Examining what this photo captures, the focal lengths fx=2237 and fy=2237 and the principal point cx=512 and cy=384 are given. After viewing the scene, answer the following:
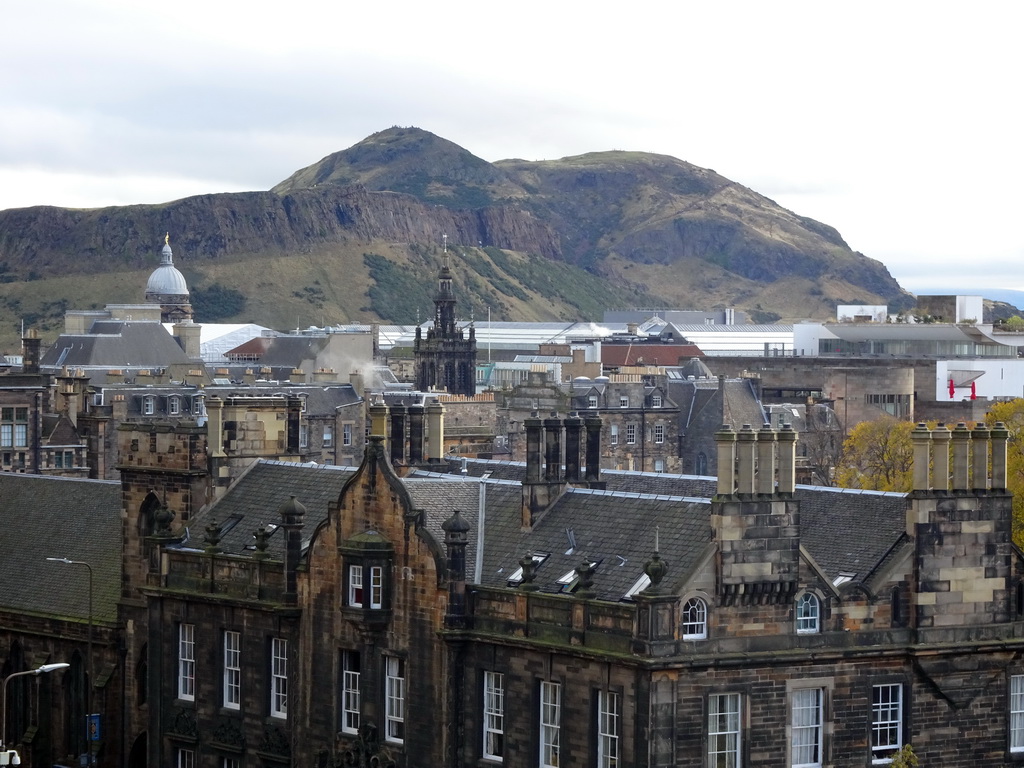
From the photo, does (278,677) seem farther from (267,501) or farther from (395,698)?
(267,501)

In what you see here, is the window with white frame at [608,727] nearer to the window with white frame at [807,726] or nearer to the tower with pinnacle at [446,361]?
the window with white frame at [807,726]

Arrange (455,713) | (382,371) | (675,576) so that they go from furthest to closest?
(382,371) → (455,713) → (675,576)

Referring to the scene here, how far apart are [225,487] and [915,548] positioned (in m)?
24.1

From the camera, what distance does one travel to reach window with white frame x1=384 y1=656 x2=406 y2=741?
55.8 m

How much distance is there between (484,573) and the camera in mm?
55594

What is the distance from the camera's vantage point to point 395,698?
2212 inches

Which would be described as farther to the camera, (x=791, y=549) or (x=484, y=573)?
(x=484, y=573)

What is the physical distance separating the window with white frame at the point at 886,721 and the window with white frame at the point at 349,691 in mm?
13460

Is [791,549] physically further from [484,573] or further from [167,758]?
[167,758]

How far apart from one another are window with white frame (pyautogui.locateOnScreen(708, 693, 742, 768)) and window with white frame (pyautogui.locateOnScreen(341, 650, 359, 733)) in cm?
1136

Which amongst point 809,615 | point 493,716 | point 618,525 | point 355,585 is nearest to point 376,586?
point 355,585

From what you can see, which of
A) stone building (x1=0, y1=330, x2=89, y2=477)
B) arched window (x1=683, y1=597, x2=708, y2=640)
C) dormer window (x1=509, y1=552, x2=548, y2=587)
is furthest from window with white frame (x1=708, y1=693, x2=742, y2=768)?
stone building (x1=0, y1=330, x2=89, y2=477)

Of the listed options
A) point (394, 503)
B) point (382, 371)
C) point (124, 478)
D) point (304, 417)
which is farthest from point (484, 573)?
point (382, 371)

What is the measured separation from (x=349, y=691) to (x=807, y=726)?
1278 cm
